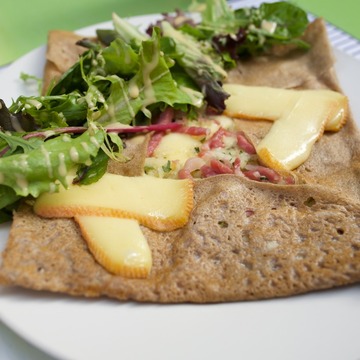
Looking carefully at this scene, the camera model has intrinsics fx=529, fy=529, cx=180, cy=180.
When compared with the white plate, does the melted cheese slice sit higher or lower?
higher

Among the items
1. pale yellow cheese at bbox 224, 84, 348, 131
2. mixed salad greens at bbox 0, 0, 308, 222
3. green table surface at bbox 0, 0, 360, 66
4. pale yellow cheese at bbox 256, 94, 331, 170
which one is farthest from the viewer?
green table surface at bbox 0, 0, 360, 66

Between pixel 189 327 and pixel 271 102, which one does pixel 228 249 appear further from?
pixel 271 102

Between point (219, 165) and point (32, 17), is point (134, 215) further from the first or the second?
point (32, 17)

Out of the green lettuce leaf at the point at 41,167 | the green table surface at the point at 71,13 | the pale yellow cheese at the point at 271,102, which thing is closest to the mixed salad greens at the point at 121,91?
the green lettuce leaf at the point at 41,167

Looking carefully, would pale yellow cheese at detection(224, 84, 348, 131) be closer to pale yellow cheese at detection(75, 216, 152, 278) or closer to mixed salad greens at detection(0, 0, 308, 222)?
mixed salad greens at detection(0, 0, 308, 222)

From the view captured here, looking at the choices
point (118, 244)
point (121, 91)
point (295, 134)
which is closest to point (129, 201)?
point (118, 244)

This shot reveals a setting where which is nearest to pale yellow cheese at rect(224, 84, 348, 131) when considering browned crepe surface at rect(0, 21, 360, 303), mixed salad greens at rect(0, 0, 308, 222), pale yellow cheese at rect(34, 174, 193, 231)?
mixed salad greens at rect(0, 0, 308, 222)
